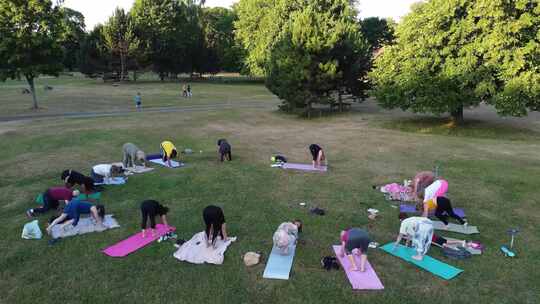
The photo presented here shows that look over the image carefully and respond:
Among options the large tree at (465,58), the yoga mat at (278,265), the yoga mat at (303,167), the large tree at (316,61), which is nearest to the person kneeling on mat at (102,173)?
the yoga mat at (303,167)

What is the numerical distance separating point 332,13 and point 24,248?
39.0 meters

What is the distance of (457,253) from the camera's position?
9.28m

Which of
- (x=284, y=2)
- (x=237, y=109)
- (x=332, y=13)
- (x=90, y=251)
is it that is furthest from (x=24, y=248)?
(x=284, y=2)

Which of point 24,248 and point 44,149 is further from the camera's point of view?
point 44,149

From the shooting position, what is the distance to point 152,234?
10273mm

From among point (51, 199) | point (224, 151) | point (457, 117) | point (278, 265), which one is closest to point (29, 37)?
point (224, 151)

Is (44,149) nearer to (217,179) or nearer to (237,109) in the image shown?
(217,179)

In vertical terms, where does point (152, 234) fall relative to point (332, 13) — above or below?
below

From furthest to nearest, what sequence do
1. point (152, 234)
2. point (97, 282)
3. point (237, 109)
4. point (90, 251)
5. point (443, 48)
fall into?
point (237, 109) < point (443, 48) < point (152, 234) < point (90, 251) < point (97, 282)

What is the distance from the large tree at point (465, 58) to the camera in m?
22.7

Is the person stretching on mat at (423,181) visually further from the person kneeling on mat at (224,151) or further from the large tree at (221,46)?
the large tree at (221,46)

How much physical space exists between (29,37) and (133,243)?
31.1 m

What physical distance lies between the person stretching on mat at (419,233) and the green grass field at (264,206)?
55 cm

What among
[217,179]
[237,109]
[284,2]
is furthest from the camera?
Result: [284,2]
